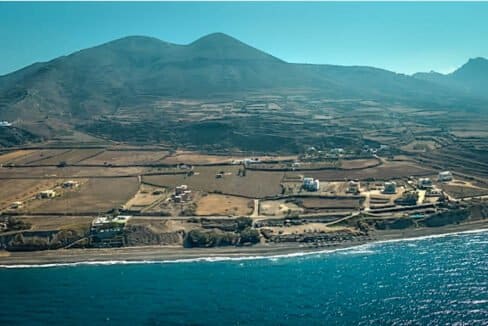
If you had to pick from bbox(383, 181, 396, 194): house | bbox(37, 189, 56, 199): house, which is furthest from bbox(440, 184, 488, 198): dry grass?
bbox(37, 189, 56, 199): house

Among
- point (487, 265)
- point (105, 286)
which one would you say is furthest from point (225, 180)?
point (487, 265)

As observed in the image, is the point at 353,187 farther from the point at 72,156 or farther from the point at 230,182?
the point at 72,156

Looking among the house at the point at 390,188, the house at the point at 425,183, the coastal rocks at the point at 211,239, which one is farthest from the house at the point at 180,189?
the house at the point at 425,183

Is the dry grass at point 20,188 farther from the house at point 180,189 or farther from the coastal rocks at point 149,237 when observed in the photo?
the coastal rocks at point 149,237

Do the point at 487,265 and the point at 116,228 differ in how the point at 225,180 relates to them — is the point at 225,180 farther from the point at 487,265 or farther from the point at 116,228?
the point at 487,265

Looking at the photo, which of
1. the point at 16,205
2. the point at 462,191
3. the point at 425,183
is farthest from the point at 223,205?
the point at 462,191
